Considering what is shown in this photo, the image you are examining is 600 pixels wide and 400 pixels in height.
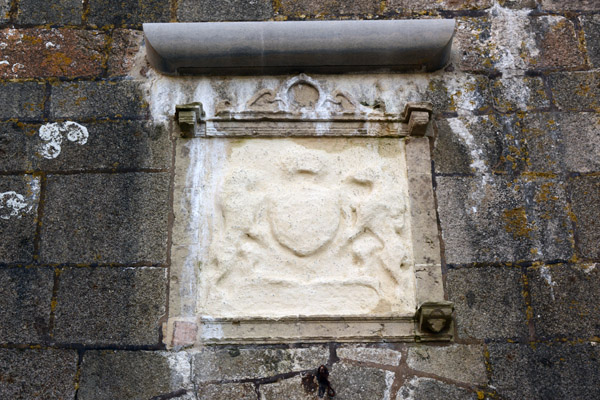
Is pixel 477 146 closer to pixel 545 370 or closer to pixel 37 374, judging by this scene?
pixel 545 370

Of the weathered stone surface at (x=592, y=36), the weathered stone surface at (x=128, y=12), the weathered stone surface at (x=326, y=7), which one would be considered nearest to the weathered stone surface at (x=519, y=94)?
the weathered stone surface at (x=592, y=36)

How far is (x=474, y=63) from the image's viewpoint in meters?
4.32

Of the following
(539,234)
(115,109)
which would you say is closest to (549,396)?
(539,234)

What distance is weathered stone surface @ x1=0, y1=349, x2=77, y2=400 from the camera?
3445mm

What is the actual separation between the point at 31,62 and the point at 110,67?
1.69ft

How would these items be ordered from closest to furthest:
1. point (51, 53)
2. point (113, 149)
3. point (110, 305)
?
point (110, 305) → point (113, 149) → point (51, 53)

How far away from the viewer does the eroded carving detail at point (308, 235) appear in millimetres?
3664

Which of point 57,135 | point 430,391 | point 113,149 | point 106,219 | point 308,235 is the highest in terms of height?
point 57,135

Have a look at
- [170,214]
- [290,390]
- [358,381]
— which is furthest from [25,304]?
[358,381]

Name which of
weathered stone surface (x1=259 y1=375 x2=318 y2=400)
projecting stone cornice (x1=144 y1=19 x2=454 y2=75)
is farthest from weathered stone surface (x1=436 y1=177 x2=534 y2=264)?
weathered stone surface (x1=259 y1=375 x2=318 y2=400)

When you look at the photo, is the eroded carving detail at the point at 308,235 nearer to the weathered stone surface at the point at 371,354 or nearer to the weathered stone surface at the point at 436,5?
the weathered stone surface at the point at 371,354

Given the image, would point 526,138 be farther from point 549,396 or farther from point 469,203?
point 549,396

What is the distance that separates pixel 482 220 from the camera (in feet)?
12.6

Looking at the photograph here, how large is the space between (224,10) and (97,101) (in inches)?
40.8
